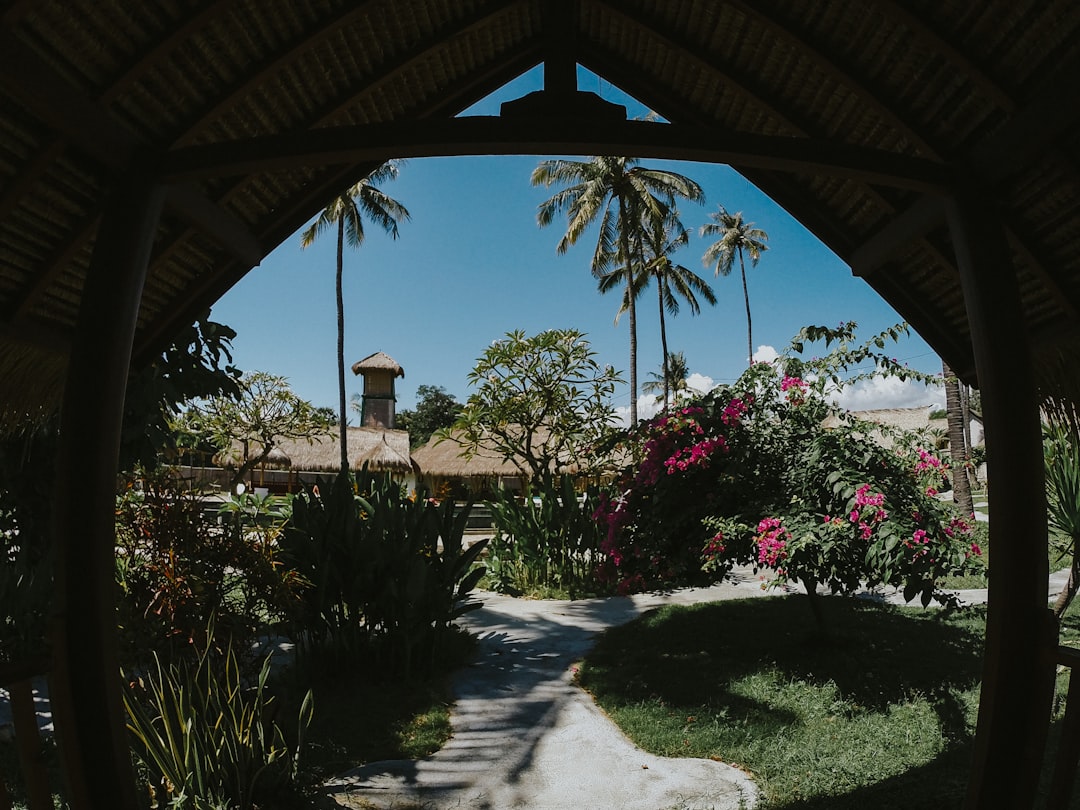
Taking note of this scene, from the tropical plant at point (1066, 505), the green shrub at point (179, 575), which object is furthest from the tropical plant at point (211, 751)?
the tropical plant at point (1066, 505)

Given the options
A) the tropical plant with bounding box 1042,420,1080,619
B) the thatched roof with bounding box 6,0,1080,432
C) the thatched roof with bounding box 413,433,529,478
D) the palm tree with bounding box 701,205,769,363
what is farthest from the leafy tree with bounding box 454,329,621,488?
the palm tree with bounding box 701,205,769,363

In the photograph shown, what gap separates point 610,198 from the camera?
69.8 feet

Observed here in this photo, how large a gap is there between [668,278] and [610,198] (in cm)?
654

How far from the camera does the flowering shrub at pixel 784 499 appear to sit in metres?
4.26

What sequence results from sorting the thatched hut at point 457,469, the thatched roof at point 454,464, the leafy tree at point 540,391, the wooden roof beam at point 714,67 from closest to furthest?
the wooden roof beam at point 714,67 < the leafy tree at point 540,391 < the thatched roof at point 454,464 < the thatched hut at point 457,469

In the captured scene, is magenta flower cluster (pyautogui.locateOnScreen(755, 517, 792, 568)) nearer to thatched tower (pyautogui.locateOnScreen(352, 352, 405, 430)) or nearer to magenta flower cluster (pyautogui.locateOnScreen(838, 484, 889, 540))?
magenta flower cluster (pyautogui.locateOnScreen(838, 484, 889, 540))

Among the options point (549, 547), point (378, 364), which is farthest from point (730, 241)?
point (549, 547)

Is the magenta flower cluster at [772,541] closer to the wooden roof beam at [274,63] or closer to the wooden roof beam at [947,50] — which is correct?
the wooden roof beam at [947,50]

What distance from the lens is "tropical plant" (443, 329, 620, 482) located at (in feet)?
33.7

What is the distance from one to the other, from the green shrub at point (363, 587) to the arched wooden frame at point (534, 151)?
2.39 m

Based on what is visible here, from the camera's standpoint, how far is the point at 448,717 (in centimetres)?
441

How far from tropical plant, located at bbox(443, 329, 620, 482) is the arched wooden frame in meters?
7.73

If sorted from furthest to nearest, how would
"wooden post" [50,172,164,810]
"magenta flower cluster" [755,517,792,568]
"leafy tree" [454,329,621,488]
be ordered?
1. "leafy tree" [454,329,621,488]
2. "magenta flower cluster" [755,517,792,568]
3. "wooden post" [50,172,164,810]

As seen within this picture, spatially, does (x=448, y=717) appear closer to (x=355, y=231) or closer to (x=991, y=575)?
(x=991, y=575)
